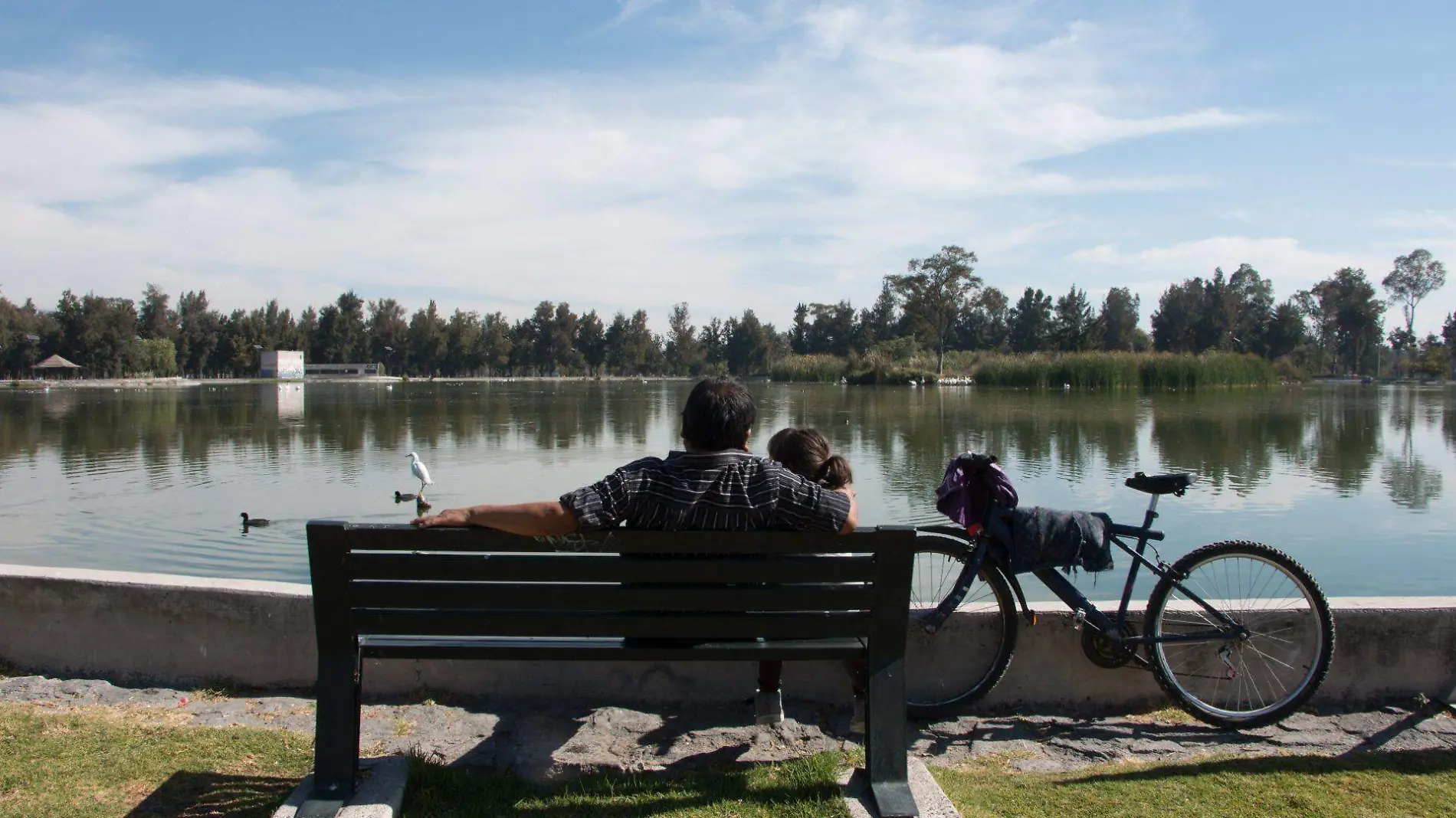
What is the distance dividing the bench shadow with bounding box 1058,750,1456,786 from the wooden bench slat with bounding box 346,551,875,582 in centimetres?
118

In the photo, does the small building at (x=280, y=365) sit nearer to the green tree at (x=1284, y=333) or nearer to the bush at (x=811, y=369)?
the bush at (x=811, y=369)

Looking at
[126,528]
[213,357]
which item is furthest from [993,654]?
[213,357]

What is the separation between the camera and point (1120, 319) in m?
106

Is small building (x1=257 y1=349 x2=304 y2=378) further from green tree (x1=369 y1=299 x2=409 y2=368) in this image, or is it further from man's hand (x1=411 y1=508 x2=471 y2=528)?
man's hand (x1=411 y1=508 x2=471 y2=528)

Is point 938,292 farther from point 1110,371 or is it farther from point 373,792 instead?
point 373,792

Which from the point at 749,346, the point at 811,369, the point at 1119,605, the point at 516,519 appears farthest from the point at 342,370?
the point at 516,519

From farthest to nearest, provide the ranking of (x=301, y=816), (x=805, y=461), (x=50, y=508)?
(x=50, y=508)
(x=805, y=461)
(x=301, y=816)

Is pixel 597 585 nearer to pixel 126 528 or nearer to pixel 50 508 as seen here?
pixel 126 528

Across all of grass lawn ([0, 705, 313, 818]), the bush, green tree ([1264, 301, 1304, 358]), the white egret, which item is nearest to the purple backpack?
grass lawn ([0, 705, 313, 818])

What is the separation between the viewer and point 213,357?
361 feet

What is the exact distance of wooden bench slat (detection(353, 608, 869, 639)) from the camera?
2.82 metres

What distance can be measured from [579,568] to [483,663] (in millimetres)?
1446

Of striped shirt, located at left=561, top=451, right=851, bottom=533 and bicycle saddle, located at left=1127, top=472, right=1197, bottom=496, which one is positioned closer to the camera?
striped shirt, located at left=561, top=451, right=851, bottom=533

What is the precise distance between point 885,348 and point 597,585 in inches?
3083
